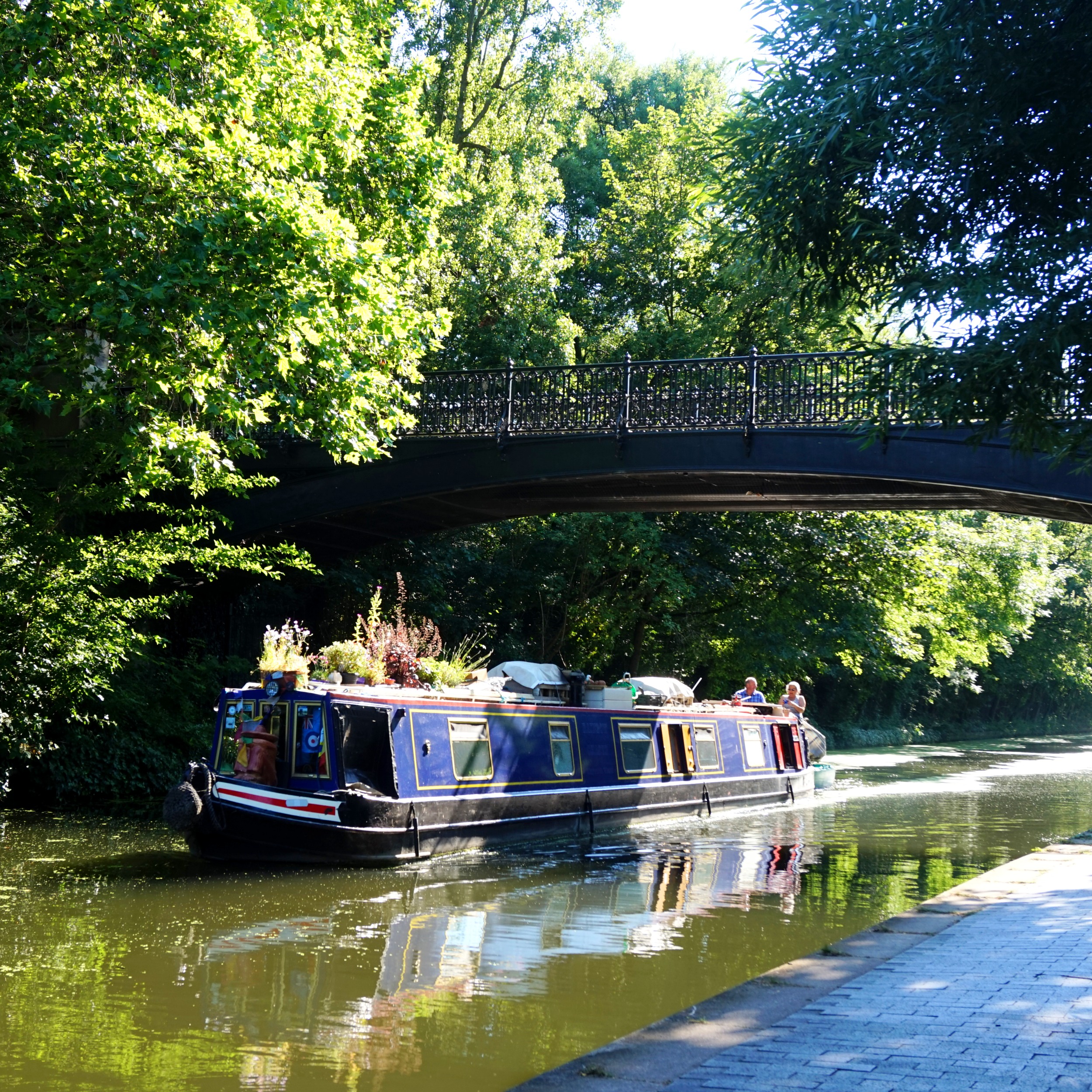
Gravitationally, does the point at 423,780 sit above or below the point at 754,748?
above

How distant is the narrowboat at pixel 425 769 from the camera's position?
11.7 m

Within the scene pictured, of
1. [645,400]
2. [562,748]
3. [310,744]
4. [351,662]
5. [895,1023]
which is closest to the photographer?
[895,1023]

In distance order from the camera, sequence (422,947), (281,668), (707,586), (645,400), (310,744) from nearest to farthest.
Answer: (422,947), (310,744), (281,668), (645,400), (707,586)

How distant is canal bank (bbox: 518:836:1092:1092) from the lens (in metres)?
4.63

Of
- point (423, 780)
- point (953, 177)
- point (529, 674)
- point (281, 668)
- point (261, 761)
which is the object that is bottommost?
point (423, 780)

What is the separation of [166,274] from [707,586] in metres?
16.8

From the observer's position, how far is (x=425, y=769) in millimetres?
12609

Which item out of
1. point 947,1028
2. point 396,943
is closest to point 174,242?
point 396,943

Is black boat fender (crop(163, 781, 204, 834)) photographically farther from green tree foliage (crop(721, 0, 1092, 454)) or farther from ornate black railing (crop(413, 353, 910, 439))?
ornate black railing (crop(413, 353, 910, 439))

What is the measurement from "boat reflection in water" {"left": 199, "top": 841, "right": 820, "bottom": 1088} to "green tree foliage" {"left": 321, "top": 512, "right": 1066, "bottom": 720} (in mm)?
12613

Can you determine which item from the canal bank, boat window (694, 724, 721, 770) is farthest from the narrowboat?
the canal bank

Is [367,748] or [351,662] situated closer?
[351,662]

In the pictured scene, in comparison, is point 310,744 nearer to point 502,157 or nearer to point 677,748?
point 677,748

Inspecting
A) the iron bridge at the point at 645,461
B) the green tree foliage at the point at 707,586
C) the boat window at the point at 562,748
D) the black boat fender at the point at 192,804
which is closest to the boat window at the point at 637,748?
the boat window at the point at 562,748
